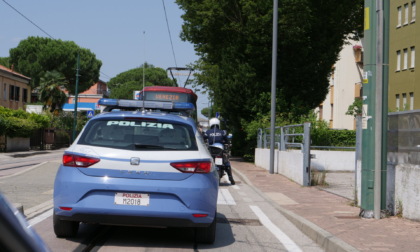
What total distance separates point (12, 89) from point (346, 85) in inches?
1362

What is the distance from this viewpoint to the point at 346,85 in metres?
48.2

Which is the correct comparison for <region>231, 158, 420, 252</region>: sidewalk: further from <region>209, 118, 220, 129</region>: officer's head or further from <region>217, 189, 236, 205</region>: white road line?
<region>209, 118, 220, 129</region>: officer's head

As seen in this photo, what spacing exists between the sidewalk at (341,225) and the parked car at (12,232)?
532 cm

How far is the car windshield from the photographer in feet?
20.6

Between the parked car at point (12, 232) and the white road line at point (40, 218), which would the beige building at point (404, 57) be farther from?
the parked car at point (12, 232)

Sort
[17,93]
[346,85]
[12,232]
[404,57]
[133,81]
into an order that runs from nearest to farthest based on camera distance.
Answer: [12,232] → [404,57] → [346,85] → [17,93] → [133,81]

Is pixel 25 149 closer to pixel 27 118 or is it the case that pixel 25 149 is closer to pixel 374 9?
pixel 27 118

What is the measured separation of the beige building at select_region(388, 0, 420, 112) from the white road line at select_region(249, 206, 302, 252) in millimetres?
27568

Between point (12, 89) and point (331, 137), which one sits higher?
point (12, 89)

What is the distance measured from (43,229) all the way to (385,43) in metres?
5.81

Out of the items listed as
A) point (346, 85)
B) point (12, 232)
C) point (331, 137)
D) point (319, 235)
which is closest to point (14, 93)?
point (346, 85)

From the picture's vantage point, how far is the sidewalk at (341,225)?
630 cm

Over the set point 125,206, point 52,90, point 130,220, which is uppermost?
point 52,90

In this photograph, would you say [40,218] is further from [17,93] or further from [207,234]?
[17,93]
